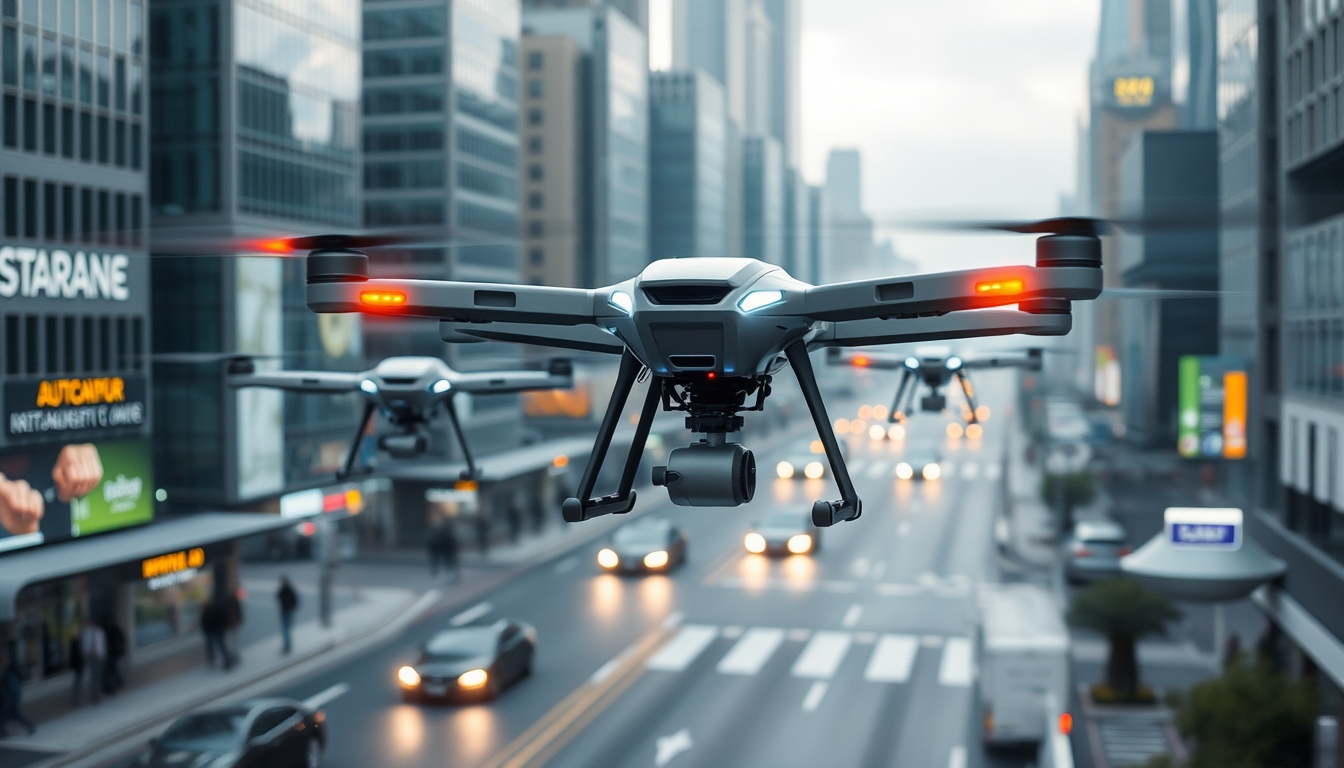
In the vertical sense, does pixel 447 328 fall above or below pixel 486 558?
above

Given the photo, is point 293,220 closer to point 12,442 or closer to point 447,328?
point 12,442

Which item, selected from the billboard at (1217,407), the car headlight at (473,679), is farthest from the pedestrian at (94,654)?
the billboard at (1217,407)

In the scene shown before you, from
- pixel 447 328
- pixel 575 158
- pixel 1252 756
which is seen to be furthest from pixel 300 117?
pixel 575 158

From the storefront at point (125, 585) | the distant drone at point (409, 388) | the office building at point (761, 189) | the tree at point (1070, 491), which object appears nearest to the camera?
the distant drone at point (409, 388)

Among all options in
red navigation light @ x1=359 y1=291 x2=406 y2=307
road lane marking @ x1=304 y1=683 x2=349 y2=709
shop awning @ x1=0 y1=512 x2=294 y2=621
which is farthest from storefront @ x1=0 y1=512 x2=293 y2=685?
red navigation light @ x1=359 y1=291 x2=406 y2=307

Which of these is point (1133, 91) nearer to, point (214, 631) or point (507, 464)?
point (507, 464)

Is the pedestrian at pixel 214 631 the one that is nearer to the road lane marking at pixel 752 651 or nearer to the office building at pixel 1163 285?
the road lane marking at pixel 752 651
